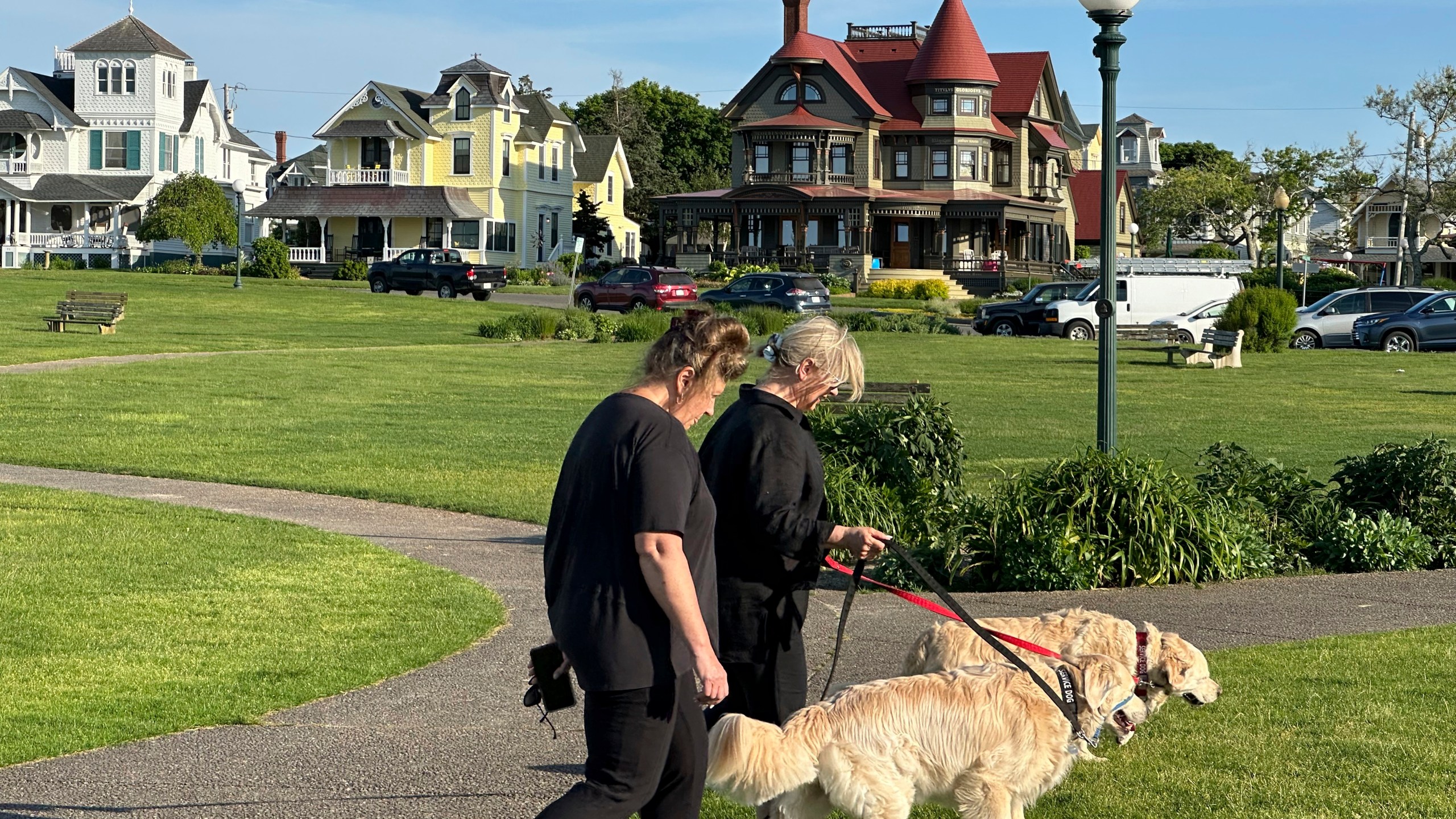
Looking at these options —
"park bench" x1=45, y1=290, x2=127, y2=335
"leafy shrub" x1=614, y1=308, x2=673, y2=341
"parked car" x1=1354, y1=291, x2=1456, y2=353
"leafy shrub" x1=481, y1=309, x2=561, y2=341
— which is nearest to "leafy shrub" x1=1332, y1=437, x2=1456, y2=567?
"leafy shrub" x1=614, y1=308, x2=673, y2=341

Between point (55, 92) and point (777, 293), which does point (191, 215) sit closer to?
point (55, 92)

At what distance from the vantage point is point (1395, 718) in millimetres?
6566

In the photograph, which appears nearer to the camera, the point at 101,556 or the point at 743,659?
the point at 743,659

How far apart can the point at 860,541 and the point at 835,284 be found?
5612 cm

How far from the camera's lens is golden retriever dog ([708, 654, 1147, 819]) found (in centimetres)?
419

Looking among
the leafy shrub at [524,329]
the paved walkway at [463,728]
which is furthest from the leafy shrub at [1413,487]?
the leafy shrub at [524,329]

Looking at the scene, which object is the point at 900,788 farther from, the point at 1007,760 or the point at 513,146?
the point at 513,146

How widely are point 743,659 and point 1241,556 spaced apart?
246 inches

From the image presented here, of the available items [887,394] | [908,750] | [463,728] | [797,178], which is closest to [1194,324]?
[887,394]

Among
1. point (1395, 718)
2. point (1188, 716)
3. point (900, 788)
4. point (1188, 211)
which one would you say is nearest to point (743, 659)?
point (900, 788)

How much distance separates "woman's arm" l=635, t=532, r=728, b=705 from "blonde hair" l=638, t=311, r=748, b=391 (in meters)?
0.50

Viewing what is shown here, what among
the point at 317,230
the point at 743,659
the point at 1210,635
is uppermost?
the point at 317,230

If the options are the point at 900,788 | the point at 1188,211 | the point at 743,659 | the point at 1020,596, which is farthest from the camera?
the point at 1188,211

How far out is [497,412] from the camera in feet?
67.7
